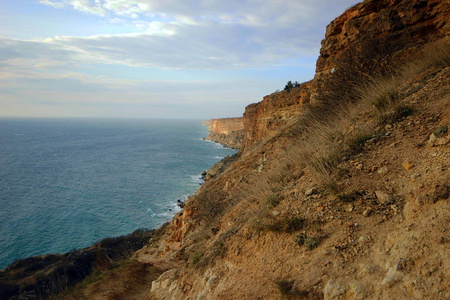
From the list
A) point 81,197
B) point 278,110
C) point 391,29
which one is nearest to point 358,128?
point 391,29

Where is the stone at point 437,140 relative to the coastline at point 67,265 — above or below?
above

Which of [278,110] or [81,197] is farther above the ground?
[278,110]

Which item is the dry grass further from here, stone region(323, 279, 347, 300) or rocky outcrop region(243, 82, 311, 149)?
rocky outcrop region(243, 82, 311, 149)

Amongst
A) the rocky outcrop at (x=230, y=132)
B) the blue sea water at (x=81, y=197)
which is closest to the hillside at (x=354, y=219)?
the blue sea water at (x=81, y=197)

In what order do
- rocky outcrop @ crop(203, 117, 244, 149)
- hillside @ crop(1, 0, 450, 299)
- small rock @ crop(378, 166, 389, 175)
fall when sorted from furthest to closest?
rocky outcrop @ crop(203, 117, 244, 149), small rock @ crop(378, 166, 389, 175), hillside @ crop(1, 0, 450, 299)

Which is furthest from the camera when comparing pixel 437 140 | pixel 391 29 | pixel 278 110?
pixel 278 110

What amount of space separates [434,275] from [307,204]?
1.86 m

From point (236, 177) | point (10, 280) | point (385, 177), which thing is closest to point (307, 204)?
point (385, 177)

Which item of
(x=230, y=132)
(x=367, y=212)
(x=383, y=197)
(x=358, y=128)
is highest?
(x=358, y=128)

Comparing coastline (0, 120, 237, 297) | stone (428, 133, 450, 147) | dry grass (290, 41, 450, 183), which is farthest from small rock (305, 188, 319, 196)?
coastline (0, 120, 237, 297)

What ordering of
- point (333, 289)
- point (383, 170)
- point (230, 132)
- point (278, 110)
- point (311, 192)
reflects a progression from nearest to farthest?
point (333, 289) → point (383, 170) → point (311, 192) → point (278, 110) → point (230, 132)

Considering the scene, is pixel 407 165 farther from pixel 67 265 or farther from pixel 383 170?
pixel 67 265

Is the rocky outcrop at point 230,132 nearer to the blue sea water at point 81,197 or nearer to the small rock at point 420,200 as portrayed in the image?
the blue sea water at point 81,197

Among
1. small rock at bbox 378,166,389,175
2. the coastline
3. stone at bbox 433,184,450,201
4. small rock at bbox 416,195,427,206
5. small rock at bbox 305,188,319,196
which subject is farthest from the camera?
the coastline
